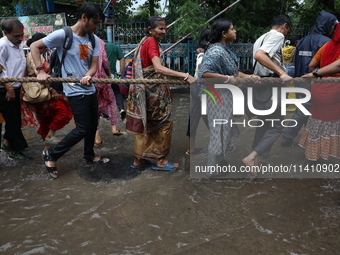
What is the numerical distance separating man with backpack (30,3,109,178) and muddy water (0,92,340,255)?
47 cm

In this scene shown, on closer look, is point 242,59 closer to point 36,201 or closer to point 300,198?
point 300,198

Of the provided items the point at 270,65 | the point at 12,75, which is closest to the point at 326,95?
the point at 270,65

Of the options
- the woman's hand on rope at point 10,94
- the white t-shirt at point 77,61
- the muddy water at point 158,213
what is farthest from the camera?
the woman's hand on rope at point 10,94

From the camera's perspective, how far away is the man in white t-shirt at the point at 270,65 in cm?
279

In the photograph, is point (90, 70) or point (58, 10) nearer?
point (90, 70)

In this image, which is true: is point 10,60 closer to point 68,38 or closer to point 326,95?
point 68,38

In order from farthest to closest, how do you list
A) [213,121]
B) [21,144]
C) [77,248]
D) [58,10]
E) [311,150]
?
[58,10] → [21,144] → [311,150] → [213,121] → [77,248]

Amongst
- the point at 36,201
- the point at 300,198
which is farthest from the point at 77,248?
the point at 300,198

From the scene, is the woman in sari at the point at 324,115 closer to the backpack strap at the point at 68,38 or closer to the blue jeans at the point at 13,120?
the backpack strap at the point at 68,38

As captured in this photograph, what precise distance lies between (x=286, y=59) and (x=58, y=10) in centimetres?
1101

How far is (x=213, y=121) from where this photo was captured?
2928 millimetres

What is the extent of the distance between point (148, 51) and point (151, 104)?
0.56m

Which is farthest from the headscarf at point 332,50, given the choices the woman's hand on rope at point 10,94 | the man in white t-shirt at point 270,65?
the woman's hand on rope at point 10,94

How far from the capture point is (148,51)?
2.90 metres
